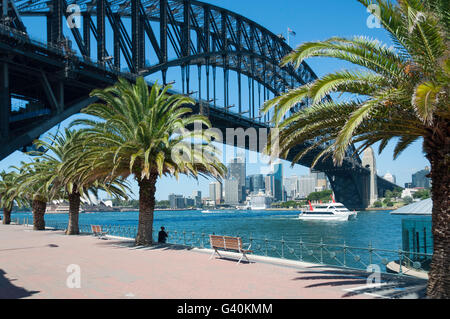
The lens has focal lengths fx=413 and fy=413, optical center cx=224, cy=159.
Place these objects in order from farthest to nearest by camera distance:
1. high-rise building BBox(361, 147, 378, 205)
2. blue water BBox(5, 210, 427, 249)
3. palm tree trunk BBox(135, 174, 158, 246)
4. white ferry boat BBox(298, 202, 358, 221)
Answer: high-rise building BBox(361, 147, 378, 205) < white ferry boat BBox(298, 202, 358, 221) < blue water BBox(5, 210, 427, 249) < palm tree trunk BBox(135, 174, 158, 246)

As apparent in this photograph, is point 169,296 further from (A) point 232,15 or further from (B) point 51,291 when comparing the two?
(A) point 232,15

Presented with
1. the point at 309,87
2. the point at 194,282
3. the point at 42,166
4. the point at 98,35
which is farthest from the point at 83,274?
the point at 98,35

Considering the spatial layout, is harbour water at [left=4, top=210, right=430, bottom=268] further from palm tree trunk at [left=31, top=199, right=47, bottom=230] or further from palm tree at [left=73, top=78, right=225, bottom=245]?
palm tree trunk at [left=31, top=199, right=47, bottom=230]

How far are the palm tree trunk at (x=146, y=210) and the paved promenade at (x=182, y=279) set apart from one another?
3710 mm

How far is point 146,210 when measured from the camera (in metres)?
19.6

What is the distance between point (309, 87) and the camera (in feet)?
30.1

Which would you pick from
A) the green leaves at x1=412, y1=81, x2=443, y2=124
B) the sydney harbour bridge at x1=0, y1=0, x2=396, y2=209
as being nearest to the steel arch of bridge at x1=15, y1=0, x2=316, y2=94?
the sydney harbour bridge at x1=0, y1=0, x2=396, y2=209

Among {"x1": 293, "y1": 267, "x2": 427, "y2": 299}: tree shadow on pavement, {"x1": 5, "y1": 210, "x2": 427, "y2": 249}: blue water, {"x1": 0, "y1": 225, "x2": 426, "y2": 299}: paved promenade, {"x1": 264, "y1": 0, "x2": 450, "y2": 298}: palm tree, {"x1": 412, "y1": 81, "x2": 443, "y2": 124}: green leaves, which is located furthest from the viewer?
{"x1": 5, "y1": 210, "x2": 427, "y2": 249}: blue water

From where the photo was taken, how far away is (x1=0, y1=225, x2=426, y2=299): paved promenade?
9136 millimetres

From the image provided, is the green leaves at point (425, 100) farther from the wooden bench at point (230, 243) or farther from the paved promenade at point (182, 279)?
the wooden bench at point (230, 243)

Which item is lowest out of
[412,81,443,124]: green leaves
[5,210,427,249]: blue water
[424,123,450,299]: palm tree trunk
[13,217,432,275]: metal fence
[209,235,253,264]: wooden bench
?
[5,210,427,249]: blue water

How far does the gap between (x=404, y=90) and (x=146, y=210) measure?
45.4 ft

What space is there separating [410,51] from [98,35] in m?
37.1

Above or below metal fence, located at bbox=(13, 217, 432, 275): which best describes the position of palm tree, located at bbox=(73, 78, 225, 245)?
above
